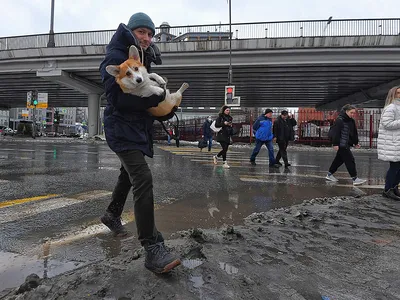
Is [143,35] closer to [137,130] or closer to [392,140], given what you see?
[137,130]

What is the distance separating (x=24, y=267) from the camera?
2.44 m

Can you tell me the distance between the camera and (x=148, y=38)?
2.63 m

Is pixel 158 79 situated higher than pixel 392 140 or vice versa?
pixel 158 79

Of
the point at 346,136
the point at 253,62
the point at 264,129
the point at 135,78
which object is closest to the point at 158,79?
the point at 135,78

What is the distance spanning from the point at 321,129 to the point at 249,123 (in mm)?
5424

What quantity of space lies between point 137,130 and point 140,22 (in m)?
0.87

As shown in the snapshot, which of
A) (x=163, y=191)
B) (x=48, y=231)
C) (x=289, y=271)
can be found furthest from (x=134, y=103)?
(x=163, y=191)

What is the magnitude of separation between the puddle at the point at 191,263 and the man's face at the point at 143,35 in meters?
1.72

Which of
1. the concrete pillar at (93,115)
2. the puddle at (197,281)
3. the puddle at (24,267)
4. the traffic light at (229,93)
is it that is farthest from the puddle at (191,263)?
the concrete pillar at (93,115)

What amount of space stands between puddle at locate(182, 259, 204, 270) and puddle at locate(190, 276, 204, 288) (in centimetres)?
14

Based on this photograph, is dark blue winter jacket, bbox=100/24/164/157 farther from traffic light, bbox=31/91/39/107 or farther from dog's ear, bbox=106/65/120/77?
traffic light, bbox=31/91/39/107

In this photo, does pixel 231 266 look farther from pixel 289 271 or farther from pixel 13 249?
pixel 13 249

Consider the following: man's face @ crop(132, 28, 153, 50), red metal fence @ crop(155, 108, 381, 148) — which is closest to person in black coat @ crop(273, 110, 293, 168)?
man's face @ crop(132, 28, 153, 50)

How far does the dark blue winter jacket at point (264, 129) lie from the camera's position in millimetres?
9852
